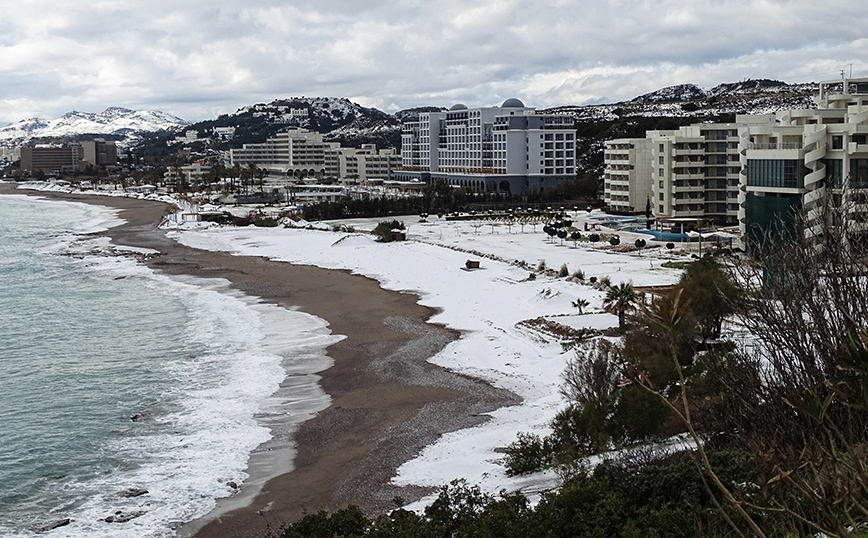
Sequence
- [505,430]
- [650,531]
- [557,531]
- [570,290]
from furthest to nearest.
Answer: [570,290] < [505,430] < [557,531] < [650,531]

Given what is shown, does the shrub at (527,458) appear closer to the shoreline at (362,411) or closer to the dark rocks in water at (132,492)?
the shoreline at (362,411)

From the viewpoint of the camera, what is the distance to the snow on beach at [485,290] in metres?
20.0

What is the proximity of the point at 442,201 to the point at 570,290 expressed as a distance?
54.2 metres

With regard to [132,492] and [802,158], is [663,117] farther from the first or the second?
[132,492]

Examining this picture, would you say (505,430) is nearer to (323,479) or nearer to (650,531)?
(323,479)

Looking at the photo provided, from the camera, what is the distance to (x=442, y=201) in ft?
300

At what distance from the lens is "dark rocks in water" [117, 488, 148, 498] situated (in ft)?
59.3

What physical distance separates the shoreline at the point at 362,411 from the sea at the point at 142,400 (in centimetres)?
62

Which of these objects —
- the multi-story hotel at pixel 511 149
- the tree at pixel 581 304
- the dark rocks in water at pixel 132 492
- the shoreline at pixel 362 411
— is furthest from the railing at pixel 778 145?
the multi-story hotel at pixel 511 149

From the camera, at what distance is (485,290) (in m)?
42.0

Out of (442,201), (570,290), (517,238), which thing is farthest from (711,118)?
(570,290)

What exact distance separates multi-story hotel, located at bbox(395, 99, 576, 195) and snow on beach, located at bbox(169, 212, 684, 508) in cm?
2557

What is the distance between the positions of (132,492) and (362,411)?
7258mm

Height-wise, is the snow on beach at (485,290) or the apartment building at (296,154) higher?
the apartment building at (296,154)
